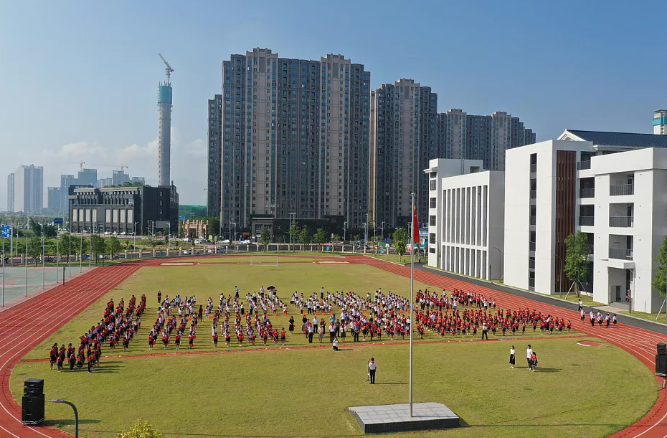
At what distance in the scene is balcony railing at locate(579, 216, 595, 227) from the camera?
51541 millimetres

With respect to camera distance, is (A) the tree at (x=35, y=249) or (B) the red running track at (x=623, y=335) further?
(A) the tree at (x=35, y=249)

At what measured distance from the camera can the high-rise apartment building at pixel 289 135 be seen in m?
152

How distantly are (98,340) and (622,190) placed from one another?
145ft

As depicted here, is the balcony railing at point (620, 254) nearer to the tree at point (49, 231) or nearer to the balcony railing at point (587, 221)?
the balcony railing at point (587, 221)

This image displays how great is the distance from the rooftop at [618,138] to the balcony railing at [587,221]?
8504 millimetres

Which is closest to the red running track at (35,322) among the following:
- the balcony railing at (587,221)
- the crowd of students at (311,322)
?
the crowd of students at (311,322)

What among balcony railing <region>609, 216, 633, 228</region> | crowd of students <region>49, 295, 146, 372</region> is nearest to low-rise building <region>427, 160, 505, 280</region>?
balcony railing <region>609, 216, 633, 228</region>

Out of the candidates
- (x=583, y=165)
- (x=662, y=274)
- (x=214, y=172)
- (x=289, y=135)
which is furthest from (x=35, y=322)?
(x=214, y=172)

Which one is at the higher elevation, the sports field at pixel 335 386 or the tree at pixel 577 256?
the tree at pixel 577 256

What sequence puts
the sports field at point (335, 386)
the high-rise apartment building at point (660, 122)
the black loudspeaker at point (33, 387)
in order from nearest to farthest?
the black loudspeaker at point (33, 387), the sports field at point (335, 386), the high-rise apartment building at point (660, 122)

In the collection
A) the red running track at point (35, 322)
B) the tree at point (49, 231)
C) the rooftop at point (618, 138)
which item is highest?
the rooftop at point (618, 138)

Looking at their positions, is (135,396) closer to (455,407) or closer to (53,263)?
(455,407)

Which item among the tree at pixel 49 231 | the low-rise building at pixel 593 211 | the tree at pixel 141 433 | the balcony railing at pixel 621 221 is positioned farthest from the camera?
the tree at pixel 49 231

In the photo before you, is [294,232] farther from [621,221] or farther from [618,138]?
[621,221]
